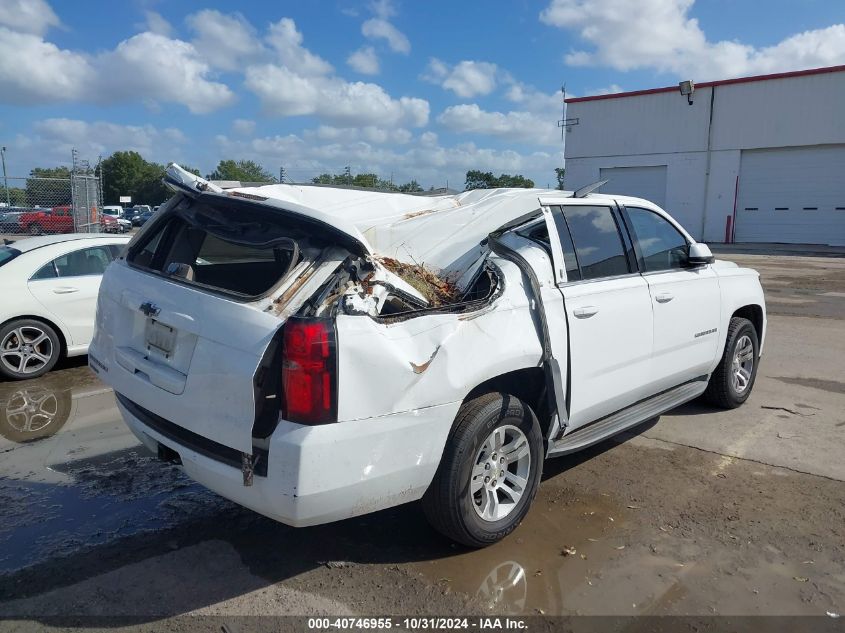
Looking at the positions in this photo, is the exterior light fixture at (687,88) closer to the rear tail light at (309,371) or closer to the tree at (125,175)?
the rear tail light at (309,371)

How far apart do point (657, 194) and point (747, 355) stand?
3141 cm

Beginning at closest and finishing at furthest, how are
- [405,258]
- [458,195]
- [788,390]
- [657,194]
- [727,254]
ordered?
[405,258] < [458,195] < [788,390] < [727,254] < [657,194]

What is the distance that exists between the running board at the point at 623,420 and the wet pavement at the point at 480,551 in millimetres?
394

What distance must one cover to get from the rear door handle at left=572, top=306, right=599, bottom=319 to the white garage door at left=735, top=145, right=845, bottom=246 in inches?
1237

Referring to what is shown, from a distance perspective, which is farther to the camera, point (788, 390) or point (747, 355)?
point (788, 390)

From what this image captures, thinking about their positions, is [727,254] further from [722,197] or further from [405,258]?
[405,258]

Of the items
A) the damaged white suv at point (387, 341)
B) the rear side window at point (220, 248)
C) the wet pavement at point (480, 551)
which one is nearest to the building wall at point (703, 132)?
the wet pavement at point (480, 551)

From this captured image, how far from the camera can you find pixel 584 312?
384cm

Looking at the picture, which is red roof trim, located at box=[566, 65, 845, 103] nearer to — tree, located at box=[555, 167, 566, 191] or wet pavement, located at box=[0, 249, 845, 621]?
tree, located at box=[555, 167, 566, 191]

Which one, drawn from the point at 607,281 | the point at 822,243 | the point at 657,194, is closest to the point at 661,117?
the point at 657,194

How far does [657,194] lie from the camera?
115 feet

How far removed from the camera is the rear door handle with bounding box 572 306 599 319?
12.5 feet

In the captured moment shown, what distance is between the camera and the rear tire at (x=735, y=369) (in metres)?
5.52

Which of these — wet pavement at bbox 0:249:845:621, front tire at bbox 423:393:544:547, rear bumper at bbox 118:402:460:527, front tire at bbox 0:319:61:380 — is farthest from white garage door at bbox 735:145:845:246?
rear bumper at bbox 118:402:460:527
